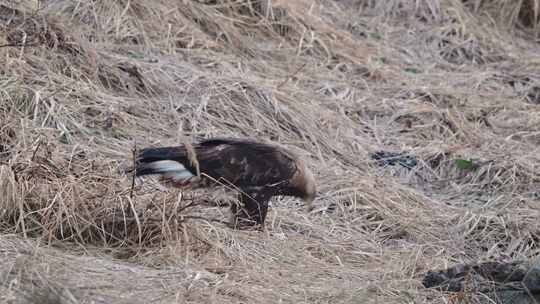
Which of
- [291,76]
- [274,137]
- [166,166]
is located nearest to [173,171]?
[166,166]

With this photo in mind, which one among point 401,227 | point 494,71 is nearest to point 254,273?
point 401,227

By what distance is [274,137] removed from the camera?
8.13 meters

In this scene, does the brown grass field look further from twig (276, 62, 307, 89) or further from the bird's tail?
the bird's tail

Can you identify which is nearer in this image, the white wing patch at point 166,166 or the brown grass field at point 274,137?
the brown grass field at point 274,137

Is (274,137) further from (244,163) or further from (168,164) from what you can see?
(168,164)

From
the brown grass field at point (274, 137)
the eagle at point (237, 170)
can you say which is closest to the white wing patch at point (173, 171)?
the eagle at point (237, 170)

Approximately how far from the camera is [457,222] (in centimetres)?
719

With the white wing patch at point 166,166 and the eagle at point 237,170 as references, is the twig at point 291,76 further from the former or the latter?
the white wing patch at point 166,166

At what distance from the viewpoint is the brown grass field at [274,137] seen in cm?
543

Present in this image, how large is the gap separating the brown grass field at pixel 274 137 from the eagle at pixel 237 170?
105 mm

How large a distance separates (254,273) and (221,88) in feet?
10.1

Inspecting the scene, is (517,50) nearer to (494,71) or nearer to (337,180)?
(494,71)

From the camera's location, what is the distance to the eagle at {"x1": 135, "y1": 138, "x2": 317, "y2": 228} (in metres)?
6.08

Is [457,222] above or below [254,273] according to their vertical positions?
below
